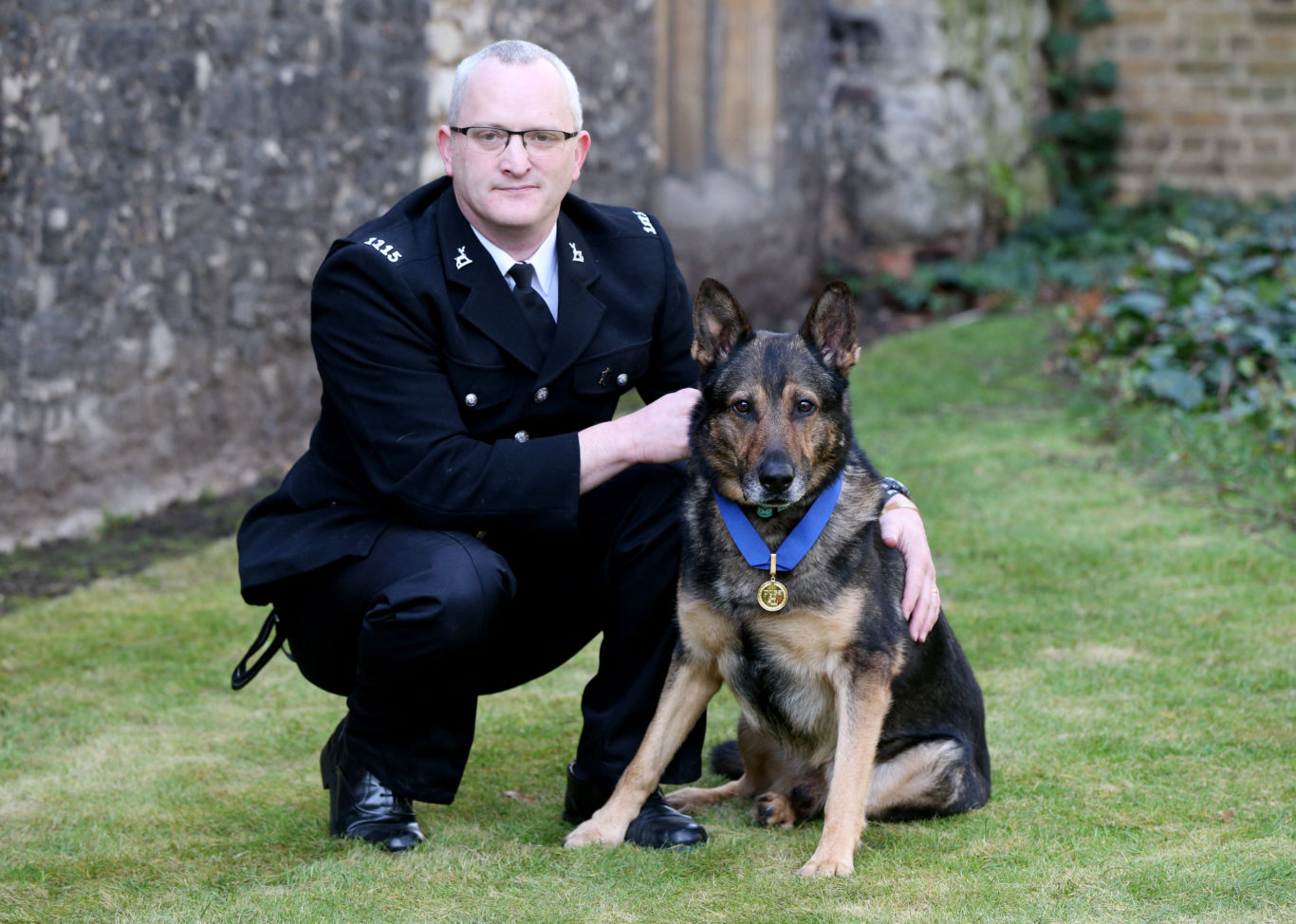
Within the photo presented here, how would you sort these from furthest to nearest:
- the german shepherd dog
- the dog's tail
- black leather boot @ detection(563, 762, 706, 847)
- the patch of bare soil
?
the patch of bare soil
the dog's tail
black leather boot @ detection(563, 762, 706, 847)
the german shepherd dog

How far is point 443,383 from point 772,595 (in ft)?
2.95

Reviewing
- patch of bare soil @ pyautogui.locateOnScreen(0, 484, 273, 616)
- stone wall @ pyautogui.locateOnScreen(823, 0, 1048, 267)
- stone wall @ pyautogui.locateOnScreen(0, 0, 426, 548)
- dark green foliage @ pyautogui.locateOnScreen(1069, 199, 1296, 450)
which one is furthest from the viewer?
stone wall @ pyautogui.locateOnScreen(823, 0, 1048, 267)

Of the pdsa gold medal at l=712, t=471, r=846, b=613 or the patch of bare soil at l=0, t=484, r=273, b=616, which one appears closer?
the pdsa gold medal at l=712, t=471, r=846, b=613

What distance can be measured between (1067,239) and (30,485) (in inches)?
430

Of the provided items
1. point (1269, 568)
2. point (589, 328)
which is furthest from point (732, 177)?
point (589, 328)

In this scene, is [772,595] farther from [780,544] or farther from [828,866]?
[828,866]

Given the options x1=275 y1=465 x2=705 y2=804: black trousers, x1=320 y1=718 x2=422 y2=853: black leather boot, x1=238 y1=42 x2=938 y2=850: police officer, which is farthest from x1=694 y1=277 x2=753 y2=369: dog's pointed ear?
x1=320 y1=718 x2=422 y2=853: black leather boot

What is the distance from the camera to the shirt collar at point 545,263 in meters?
3.49

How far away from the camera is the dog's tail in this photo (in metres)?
3.83

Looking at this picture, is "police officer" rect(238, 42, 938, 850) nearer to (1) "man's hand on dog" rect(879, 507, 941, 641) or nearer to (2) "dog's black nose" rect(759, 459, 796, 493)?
(1) "man's hand on dog" rect(879, 507, 941, 641)

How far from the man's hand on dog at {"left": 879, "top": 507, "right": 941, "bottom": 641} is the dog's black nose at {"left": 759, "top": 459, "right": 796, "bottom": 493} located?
422 mm

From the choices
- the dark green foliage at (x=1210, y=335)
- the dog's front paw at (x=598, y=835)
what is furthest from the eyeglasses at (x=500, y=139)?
the dark green foliage at (x=1210, y=335)

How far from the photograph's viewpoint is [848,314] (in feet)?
10.7

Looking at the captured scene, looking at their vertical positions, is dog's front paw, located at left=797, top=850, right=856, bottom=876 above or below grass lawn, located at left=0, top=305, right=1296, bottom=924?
above
